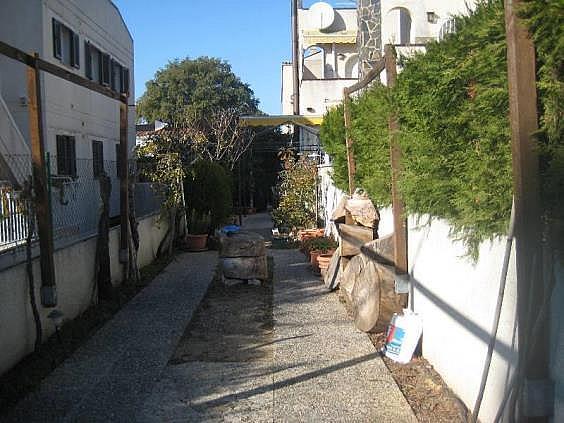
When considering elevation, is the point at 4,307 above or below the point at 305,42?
below

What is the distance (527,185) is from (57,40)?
12569 mm

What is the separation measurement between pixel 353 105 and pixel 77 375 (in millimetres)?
6217

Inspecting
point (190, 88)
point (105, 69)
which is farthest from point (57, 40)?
point (190, 88)

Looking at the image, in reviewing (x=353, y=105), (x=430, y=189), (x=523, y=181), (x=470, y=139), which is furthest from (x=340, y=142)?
(x=523, y=181)

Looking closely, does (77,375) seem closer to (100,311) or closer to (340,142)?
(100,311)

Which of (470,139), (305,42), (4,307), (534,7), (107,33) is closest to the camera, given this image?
(534,7)

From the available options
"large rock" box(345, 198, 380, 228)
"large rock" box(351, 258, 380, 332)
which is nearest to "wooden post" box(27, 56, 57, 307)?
"large rock" box(351, 258, 380, 332)

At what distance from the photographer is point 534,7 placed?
11.0 feet

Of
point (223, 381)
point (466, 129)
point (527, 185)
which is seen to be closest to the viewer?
point (527, 185)

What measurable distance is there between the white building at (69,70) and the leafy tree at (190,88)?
25543 mm

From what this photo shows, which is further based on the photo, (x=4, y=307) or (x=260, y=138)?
(x=260, y=138)

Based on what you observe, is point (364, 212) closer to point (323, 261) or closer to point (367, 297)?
point (367, 297)

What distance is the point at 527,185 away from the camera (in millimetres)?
3467

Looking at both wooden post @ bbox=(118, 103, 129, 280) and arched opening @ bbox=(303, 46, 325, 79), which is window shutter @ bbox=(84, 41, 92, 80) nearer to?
wooden post @ bbox=(118, 103, 129, 280)
